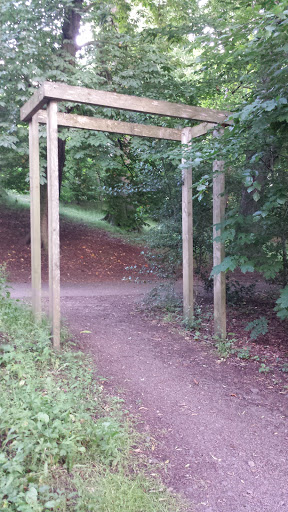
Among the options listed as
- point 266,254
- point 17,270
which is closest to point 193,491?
point 266,254

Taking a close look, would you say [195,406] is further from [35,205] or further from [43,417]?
[35,205]

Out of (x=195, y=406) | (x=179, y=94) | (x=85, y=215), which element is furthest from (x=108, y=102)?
(x=85, y=215)

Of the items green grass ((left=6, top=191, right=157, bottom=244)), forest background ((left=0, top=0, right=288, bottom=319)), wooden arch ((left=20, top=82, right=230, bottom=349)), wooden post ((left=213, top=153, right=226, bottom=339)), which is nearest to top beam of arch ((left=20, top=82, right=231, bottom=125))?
wooden arch ((left=20, top=82, right=230, bottom=349))

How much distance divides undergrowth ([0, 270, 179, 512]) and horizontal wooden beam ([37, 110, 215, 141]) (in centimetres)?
298

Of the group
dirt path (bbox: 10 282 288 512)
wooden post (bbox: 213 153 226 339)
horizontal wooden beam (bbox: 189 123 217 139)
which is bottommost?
dirt path (bbox: 10 282 288 512)

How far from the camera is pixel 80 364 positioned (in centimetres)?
415

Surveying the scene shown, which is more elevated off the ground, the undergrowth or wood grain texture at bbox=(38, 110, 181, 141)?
wood grain texture at bbox=(38, 110, 181, 141)

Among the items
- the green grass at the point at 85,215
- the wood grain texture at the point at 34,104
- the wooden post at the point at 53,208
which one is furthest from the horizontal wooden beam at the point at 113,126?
the green grass at the point at 85,215

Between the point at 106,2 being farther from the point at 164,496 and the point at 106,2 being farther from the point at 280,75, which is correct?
the point at 164,496

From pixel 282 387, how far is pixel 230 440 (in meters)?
1.34

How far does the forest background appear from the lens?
4.29 meters

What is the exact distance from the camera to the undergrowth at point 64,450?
222 centimetres

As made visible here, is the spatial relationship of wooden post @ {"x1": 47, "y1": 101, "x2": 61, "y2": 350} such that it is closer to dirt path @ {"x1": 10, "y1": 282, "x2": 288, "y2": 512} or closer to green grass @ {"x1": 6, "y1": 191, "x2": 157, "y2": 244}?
dirt path @ {"x1": 10, "y1": 282, "x2": 288, "y2": 512}

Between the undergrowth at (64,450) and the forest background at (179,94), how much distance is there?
227 cm
